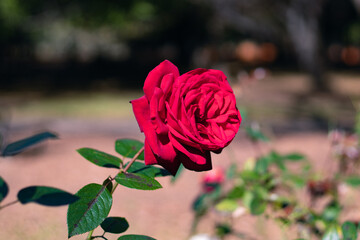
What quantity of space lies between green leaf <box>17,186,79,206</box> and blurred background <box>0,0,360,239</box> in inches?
54.8

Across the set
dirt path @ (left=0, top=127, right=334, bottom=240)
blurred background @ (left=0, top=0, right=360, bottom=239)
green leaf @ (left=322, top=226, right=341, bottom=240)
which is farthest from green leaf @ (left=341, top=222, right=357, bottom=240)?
dirt path @ (left=0, top=127, right=334, bottom=240)

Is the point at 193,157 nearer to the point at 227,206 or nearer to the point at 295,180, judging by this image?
the point at 227,206

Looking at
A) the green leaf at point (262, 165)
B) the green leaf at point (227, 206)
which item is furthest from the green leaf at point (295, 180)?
the green leaf at point (227, 206)

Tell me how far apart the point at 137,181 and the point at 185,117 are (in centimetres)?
16

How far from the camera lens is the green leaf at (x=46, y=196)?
0.75 m

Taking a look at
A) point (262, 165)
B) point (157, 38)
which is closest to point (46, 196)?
point (262, 165)

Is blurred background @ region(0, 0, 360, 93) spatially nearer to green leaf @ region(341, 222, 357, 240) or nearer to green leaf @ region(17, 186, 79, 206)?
green leaf @ region(341, 222, 357, 240)

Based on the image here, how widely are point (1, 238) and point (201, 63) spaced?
17.6 metres

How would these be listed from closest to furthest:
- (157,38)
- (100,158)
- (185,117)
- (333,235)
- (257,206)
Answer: (185,117), (100,158), (333,235), (257,206), (157,38)

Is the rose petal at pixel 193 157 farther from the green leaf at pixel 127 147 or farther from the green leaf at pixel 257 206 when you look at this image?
the green leaf at pixel 257 206

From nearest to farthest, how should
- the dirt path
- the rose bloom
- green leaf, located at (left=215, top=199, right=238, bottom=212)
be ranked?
the rose bloom, green leaf, located at (left=215, top=199, right=238, bottom=212), the dirt path

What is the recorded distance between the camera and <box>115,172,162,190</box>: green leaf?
2.46 feet

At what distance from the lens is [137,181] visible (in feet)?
2.51

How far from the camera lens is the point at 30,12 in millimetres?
15930
